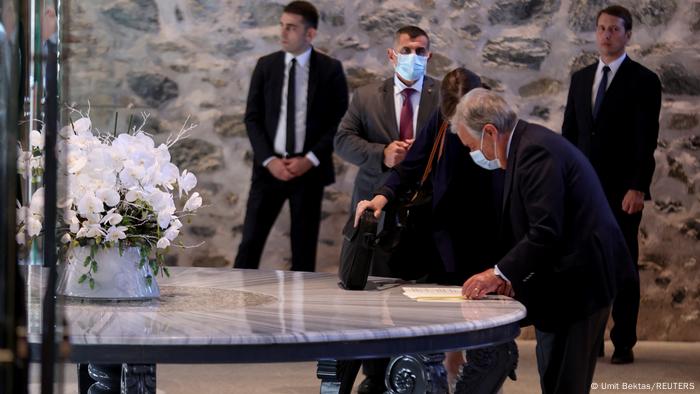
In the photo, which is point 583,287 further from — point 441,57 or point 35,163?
point 441,57

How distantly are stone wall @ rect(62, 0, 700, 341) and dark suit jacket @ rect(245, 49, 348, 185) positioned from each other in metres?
0.40

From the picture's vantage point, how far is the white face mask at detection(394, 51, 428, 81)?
529 centimetres

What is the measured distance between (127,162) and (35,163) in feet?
0.79

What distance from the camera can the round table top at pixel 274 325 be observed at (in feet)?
7.54

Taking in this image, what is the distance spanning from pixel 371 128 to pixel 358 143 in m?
0.13

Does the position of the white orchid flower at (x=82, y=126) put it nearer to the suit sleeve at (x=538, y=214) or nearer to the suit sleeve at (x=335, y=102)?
the suit sleeve at (x=538, y=214)

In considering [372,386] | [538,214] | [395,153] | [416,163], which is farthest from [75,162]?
[395,153]

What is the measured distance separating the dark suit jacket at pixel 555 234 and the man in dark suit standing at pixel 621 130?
2835 mm

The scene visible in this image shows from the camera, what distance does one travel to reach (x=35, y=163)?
2.92m

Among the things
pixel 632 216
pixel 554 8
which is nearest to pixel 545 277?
pixel 632 216

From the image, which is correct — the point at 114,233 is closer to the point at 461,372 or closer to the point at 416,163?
the point at 461,372

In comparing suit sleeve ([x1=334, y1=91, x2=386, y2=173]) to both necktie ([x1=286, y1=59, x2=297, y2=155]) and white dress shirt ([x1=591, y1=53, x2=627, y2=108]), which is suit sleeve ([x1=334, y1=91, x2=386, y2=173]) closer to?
necktie ([x1=286, y1=59, x2=297, y2=155])

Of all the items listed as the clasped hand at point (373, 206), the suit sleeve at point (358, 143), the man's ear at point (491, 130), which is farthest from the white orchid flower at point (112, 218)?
the suit sleeve at point (358, 143)
